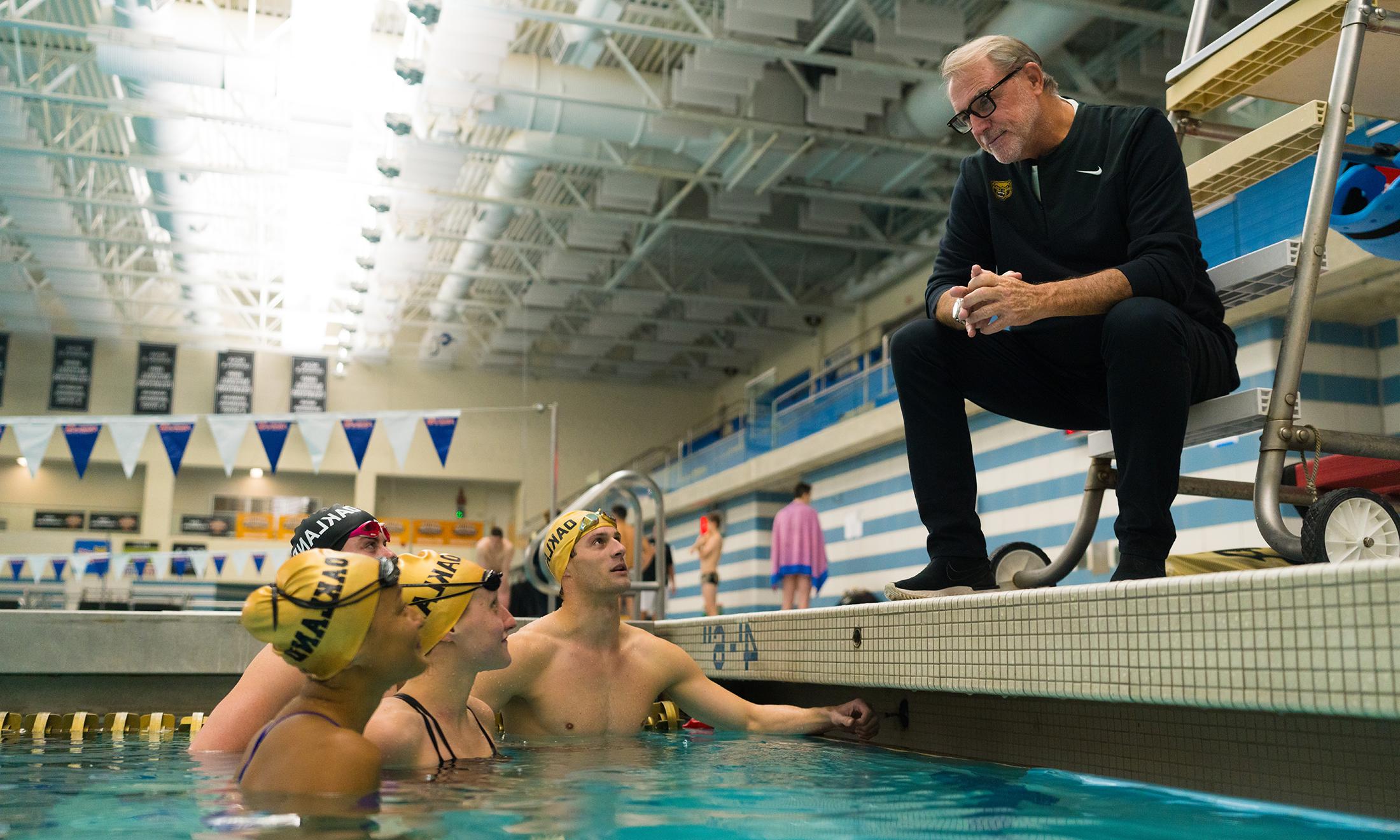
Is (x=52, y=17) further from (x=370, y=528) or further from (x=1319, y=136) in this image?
(x=1319, y=136)

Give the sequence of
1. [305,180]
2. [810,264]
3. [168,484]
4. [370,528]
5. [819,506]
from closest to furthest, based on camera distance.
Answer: [370,528] → [305,180] → [819,506] → [810,264] → [168,484]

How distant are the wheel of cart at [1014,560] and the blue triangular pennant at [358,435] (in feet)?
38.1

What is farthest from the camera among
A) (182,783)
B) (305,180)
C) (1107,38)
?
(305,180)

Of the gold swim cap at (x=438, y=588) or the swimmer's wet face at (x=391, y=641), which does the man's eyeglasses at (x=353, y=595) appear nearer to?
the swimmer's wet face at (x=391, y=641)

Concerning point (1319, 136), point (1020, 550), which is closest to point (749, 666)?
point (1020, 550)

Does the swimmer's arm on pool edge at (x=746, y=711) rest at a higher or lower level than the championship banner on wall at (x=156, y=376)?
lower

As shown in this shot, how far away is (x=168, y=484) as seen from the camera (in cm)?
2438

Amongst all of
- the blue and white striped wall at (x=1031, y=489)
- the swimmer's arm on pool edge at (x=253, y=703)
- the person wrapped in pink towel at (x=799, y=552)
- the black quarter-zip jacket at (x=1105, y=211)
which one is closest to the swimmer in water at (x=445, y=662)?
the swimmer's arm on pool edge at (x=253, y=703)

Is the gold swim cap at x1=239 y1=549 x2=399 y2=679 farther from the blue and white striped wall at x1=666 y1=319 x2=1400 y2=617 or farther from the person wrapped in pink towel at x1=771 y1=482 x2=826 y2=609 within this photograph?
the person wrapped in pink towel at x1=771 y1=482 x2=826 y2=609

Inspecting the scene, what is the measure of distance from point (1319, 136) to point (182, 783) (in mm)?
2978

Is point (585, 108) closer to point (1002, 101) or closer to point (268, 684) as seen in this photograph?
point (268, 684)

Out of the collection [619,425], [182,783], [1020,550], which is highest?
[619,425]

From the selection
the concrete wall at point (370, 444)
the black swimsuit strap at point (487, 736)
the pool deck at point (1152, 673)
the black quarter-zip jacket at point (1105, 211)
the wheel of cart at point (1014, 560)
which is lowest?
the black swimsuit strap at point (487, 736)

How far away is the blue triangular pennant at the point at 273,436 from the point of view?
13500 millimetres
